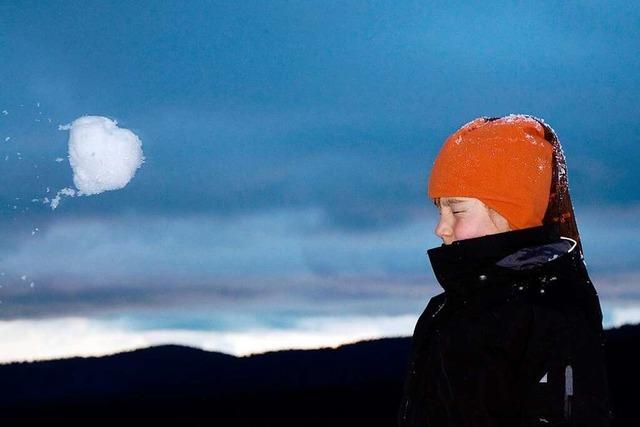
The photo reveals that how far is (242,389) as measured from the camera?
1786cm

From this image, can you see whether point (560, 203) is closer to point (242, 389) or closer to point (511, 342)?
point (511, 342)

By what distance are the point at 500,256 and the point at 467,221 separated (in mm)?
283

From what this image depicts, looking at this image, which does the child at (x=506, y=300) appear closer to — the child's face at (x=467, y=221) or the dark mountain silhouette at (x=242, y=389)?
the child's face at (x=467, y=221)

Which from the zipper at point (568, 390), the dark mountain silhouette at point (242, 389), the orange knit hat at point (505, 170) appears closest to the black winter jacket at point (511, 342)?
the zipper at point (568, 390)


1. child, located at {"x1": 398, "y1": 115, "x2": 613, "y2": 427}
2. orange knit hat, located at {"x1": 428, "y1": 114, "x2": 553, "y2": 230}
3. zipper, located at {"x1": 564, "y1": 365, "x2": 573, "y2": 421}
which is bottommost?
zipper, located at {"x1": 564, "y1": 365, "x2": 573, "y2": 421}

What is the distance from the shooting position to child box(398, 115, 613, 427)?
3.07 m

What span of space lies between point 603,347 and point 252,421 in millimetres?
14173

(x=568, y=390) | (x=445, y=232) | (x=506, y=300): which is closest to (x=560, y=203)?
(x=445, y=232)

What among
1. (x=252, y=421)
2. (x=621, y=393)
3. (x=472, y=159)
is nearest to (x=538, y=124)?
(x=472, y=159)

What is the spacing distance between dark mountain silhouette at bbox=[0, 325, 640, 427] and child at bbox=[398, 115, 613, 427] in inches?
464

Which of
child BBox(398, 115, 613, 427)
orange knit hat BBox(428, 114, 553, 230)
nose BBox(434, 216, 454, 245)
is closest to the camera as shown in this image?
child BBox(398, 115, 613, 427)

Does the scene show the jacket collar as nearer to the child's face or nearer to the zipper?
the child's face

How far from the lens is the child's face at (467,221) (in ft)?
12.1

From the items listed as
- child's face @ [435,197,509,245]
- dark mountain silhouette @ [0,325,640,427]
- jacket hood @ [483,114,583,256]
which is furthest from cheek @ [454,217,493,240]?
dark mountain silhouette @ [0,325,640,427]
